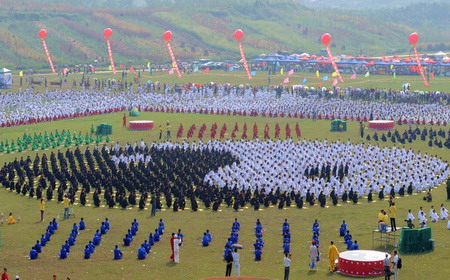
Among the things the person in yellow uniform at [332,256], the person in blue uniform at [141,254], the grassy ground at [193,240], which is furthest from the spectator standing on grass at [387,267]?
the person in blue uniform at [141,254]

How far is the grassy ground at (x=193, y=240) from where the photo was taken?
36344mm

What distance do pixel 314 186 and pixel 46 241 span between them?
678 inches

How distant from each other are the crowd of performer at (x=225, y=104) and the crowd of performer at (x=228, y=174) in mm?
19844

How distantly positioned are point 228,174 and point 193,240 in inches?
559

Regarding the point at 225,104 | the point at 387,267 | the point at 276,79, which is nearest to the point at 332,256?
the point at 387,267

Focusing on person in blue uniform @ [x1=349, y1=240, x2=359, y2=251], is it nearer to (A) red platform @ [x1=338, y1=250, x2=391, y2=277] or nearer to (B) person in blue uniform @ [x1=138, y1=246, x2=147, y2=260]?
(A) red platform @ [x1=338, y1=250, x2=391, y2=277]

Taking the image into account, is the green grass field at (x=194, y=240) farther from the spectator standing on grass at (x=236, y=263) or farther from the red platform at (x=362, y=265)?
the spectator standing on grass at (x=236, y=263)

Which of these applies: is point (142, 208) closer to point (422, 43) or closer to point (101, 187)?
point (101, 187)

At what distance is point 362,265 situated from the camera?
34688mm

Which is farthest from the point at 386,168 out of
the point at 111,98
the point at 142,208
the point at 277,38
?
the point at 277,38

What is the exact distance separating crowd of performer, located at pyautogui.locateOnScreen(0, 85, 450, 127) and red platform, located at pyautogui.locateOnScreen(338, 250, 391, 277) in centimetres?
4882

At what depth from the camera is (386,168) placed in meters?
59.3

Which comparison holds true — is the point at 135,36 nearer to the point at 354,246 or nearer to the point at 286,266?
the point at 354,246

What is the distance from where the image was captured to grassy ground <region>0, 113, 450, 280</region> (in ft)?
119
